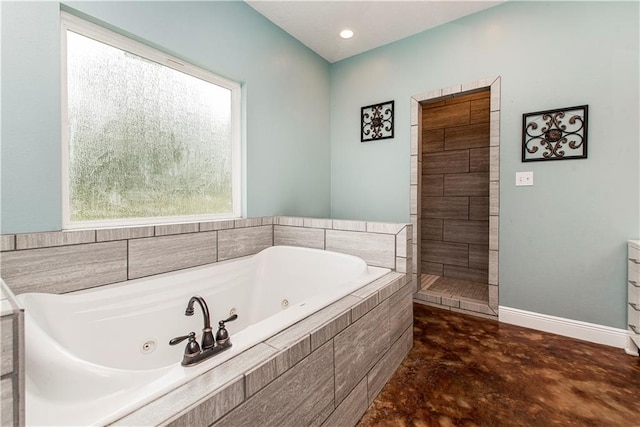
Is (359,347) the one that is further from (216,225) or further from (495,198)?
(495,198)

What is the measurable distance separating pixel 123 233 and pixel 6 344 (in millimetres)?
1190

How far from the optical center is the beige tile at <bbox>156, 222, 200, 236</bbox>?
171cm

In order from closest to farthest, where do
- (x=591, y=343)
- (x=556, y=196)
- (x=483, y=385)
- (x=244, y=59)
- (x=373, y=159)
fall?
(x=483, y=385) → (x=591, y=343) → (x=556, y=196) → (x=244, y=59) → (x=373, y=159)

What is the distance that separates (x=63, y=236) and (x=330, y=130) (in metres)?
2.71

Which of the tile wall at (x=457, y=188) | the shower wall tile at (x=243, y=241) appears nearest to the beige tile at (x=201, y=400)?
the shower wall tile at (x=243, y=241)

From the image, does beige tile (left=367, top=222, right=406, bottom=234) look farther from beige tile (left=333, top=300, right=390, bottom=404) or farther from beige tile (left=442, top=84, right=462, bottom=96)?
beige tile (left=442, top=84, right=462, bottom=96)

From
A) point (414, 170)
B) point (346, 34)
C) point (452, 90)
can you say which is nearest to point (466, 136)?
point (452, 90)

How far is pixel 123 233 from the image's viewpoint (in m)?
1.55

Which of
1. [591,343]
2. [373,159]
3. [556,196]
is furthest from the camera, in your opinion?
[373,159]

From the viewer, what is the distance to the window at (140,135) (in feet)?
4.96

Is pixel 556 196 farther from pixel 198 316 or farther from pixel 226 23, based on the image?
pixel 226 23

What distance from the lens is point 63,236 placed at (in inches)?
53.4

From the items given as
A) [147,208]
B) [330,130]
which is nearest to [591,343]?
[330,130]

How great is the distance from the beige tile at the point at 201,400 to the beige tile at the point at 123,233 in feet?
3.78
